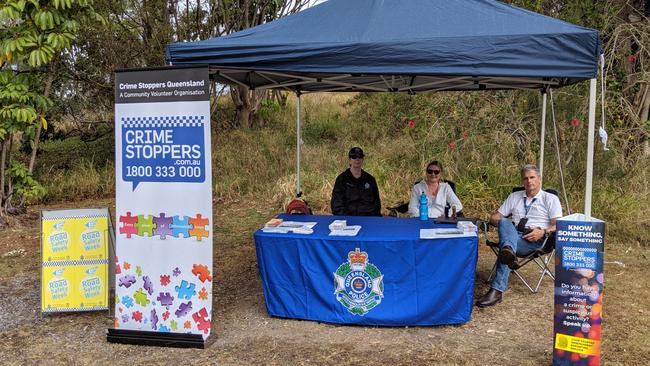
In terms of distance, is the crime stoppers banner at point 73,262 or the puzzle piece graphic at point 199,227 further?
the crime stoppers banner at point 73,262

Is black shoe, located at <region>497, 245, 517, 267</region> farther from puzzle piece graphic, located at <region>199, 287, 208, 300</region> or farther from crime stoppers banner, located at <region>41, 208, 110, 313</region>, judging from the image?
crime stoppers banner, located at <region>41, 208, 110, 313</region>

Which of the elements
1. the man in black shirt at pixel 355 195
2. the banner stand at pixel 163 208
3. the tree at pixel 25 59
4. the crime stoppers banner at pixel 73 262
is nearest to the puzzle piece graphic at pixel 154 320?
the banner stand at pixel 163 208

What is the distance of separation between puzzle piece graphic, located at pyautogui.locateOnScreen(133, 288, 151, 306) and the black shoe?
2462mm

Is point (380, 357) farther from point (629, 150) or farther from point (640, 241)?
point (629, 150)

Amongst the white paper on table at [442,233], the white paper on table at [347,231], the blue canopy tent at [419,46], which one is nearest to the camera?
the blue canopy tent at [419,46]

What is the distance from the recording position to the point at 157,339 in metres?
3.42

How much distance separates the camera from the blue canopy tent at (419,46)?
10.5 ft

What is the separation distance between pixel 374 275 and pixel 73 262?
217cm

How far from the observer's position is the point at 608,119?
7.55 m

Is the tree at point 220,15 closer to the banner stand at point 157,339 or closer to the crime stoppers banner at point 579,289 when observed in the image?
the banner stand at point 157,339

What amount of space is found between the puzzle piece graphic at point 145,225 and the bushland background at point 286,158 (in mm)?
739

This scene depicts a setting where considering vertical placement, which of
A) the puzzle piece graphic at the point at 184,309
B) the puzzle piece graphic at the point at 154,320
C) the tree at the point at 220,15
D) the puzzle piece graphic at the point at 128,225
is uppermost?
the tree at the point at 220,15

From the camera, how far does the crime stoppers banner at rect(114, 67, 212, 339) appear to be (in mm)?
3307

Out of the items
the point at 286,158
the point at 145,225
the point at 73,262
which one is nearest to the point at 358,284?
the point at 145,225
